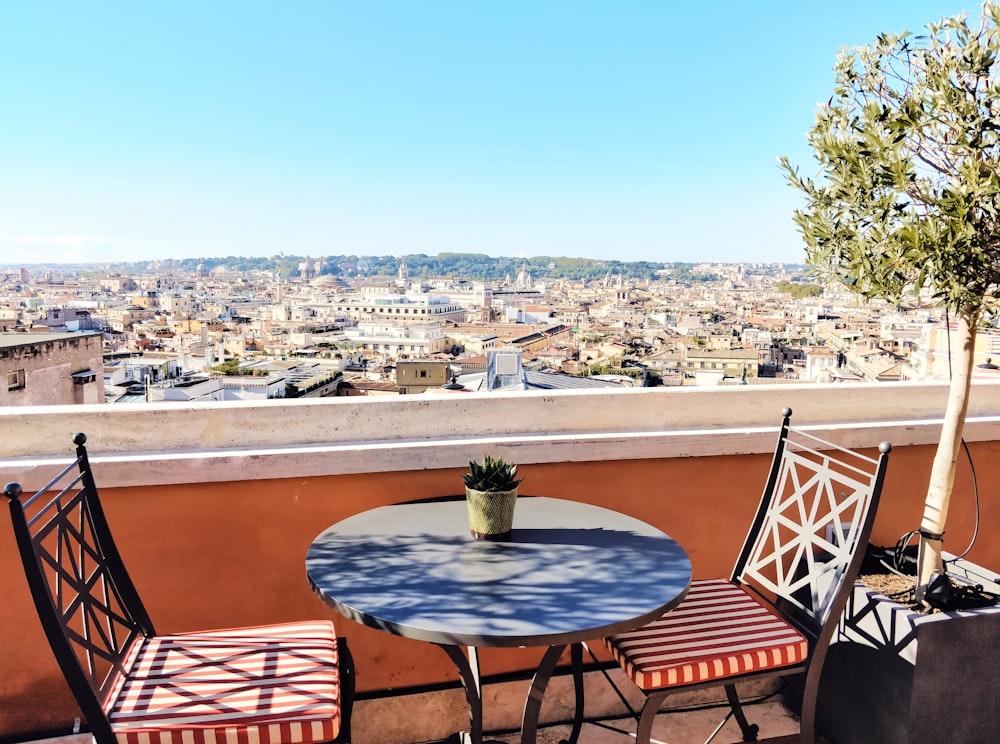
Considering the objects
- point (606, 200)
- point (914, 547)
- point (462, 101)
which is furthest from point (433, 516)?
point (606, 200)

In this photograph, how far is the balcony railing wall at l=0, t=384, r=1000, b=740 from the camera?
1.67m

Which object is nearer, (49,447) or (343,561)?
(343,561)

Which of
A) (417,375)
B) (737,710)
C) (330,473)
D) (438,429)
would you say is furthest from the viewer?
(417,375)

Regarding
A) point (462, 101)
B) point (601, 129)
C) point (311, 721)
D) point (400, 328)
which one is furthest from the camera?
point (601, 129)

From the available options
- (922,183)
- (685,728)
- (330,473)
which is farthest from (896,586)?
(330,473)

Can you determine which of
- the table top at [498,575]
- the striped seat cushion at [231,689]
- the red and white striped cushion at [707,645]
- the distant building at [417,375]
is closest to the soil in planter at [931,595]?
the red and white striped cushion at [707,645]

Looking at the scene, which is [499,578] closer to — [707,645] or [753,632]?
[707,645]

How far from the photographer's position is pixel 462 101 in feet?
189

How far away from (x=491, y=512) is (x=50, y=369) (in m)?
6.65

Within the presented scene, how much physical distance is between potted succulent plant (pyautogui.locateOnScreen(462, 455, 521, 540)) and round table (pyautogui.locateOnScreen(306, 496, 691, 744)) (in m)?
0.03

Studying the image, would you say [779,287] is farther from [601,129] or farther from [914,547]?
[601,129]

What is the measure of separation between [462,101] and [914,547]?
197ft

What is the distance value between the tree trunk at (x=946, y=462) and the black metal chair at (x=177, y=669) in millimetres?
1401

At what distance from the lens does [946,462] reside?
170 cm
